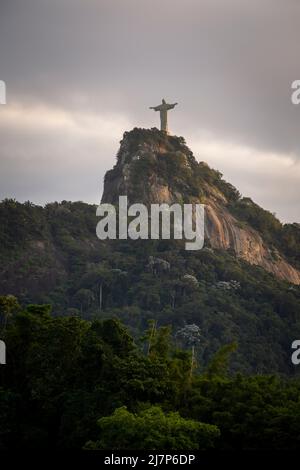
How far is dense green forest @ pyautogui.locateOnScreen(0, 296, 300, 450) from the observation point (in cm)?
4872

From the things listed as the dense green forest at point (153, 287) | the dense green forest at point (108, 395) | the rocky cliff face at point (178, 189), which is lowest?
the dense green forest at point (108, 395)

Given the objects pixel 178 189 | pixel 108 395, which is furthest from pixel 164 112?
pixel 108 395

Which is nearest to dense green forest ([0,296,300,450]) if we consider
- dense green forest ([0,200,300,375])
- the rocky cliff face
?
dense green forest ([0,200,300,375])

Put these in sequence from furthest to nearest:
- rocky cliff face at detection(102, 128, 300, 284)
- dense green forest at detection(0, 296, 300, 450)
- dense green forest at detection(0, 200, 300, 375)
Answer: rocky cliff face at detection(102, 128, 300, 284)
dense green forest at detection(0, 200, 300, 375)
dense green forest at detection(0, 296, 300, 450)

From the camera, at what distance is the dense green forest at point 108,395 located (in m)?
48.7

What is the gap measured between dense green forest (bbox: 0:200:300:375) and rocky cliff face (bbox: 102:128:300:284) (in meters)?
5.45

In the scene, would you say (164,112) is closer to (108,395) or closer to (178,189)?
(178,189)

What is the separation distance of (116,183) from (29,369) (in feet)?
226

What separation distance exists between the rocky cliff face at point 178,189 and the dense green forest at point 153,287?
5.45 meters

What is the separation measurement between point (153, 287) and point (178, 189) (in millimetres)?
19475

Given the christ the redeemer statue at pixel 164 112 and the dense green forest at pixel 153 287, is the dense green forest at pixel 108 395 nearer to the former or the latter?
the dense green forest at pixel 153 287

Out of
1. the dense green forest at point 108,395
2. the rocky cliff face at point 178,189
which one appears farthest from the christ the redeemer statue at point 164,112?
the dense green forest at point 108,395

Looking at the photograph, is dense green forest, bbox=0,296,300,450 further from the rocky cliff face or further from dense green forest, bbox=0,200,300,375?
the rocky cliff face

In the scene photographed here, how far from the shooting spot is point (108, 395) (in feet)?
164
